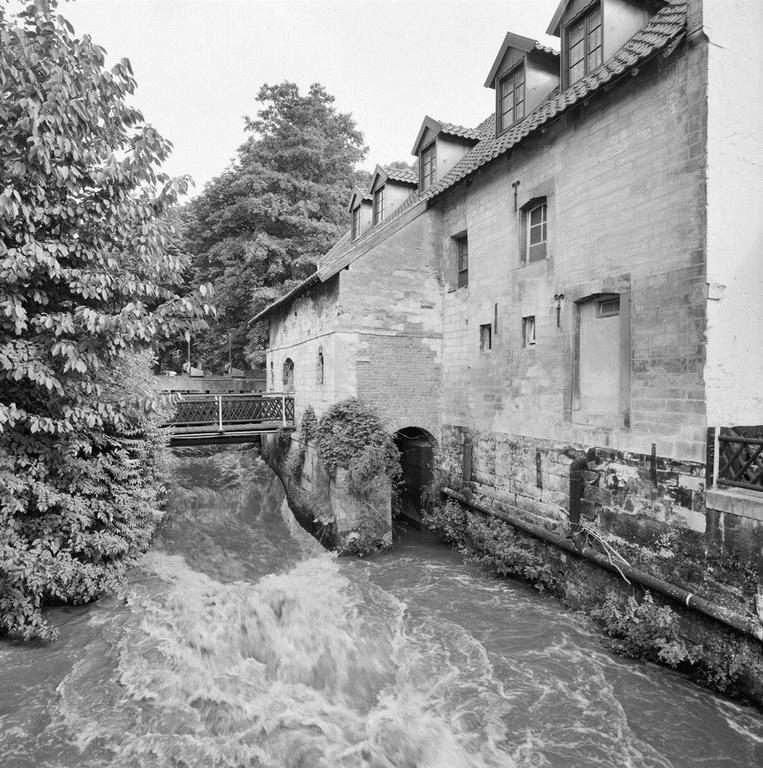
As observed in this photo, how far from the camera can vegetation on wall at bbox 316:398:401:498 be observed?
11875 mm

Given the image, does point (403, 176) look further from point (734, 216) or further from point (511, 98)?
point (734, 216)

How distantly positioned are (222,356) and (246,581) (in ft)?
69.4

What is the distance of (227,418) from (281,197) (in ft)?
36.4

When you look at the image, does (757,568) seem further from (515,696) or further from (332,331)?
(332,331)

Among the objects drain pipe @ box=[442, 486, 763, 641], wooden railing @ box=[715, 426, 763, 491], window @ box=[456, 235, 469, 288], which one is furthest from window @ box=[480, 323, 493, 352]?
wooden railing @ box=[715, 426, 763, 491]

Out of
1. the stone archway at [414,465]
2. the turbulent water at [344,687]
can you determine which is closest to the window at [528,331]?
the stone archway at [414,465]

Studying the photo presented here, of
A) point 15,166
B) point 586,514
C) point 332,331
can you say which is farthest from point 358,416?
point 15,166

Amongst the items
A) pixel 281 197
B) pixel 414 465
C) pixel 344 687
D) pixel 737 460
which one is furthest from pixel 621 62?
pixel 281 197

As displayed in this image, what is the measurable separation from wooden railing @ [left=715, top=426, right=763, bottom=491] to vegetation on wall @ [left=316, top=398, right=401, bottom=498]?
6945 mm

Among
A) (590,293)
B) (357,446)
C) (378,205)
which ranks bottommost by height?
(357,446)

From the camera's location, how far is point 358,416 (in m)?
12.2

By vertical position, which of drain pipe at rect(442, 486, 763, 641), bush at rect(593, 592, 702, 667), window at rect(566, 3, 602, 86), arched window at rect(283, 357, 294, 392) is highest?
window at rect(566, 3, 602, 86)

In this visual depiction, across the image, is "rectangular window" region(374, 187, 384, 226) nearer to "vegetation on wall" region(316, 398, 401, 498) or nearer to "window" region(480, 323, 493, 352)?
"window" region(480, 323, 493, 352)

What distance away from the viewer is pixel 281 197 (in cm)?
2116
